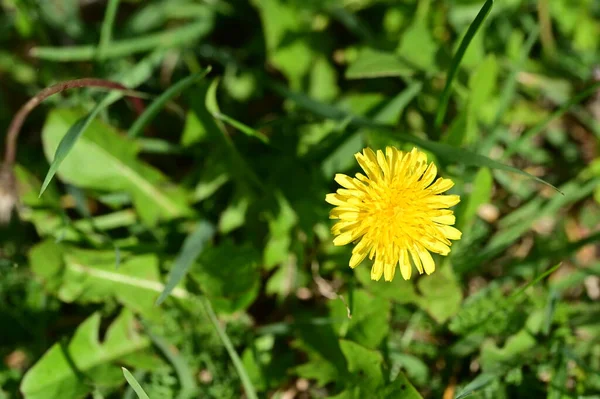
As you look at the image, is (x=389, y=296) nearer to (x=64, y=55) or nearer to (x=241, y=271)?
(x=241, y=271)

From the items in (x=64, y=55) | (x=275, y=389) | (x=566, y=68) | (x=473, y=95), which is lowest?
(x=275, y=389)

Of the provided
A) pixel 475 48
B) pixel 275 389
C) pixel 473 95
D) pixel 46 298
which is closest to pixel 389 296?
pixel 275 389

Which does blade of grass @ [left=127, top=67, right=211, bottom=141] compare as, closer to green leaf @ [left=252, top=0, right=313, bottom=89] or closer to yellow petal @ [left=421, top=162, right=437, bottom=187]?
green leaf @ [left=252, top=0, right=313, bottom=89]

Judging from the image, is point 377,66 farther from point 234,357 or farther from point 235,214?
point 234,357

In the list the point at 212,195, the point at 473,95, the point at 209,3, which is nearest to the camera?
the point at 473,95

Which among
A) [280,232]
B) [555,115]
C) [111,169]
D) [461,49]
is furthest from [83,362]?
[555,115]

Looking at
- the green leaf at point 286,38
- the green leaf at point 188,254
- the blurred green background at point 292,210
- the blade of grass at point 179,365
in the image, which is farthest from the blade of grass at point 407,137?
the blade of grass at point 179,365

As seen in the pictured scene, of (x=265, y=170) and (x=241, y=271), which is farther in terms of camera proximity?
(x=265, y=170)
